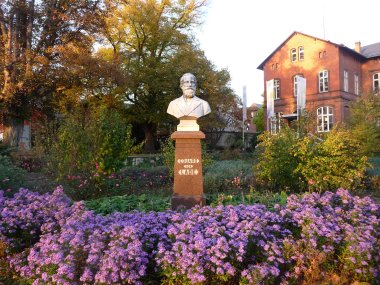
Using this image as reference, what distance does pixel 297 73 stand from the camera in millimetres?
36000

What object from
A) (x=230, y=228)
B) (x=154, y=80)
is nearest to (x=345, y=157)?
(x=230, y=228)

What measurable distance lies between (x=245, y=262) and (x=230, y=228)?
1.43ft

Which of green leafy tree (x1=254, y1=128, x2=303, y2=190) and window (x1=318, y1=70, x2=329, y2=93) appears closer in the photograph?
green leafy tree (x1=254, y1=128, x2=303, y2=190)

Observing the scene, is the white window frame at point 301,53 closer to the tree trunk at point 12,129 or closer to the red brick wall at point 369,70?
the red brick wall at point 369,70

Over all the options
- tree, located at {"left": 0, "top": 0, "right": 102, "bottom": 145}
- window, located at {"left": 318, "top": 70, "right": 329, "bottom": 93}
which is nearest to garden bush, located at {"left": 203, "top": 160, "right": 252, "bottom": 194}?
tree, located at {"left": 0, "top": 0, "right": 102, "bottom": 145}

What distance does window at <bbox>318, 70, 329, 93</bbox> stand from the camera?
3397 centimetres

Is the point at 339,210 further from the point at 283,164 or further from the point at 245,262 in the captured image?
the point at 283,164

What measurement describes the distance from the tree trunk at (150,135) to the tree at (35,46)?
9.66 metres

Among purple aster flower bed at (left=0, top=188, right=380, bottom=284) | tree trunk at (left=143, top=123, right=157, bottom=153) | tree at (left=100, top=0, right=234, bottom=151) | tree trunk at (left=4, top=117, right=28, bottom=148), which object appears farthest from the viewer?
tree trunk at (left=143, top=123, right=157, bottom=153)

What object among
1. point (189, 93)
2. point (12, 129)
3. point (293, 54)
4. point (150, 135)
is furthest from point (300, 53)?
point (189, 93)

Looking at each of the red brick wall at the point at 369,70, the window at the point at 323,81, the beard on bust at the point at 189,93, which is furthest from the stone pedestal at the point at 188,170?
the red brick wall at the point at 369,70

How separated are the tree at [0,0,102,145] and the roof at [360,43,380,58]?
89.6ft

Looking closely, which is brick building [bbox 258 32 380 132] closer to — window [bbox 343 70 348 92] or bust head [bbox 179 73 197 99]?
window [bbox 343 70 348 92]

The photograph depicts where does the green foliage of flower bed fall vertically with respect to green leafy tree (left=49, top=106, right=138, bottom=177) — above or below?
below
